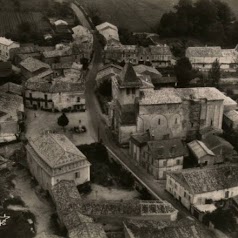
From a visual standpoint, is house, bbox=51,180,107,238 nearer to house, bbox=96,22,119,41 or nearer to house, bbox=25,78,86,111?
house, bbox=25,78,86,111

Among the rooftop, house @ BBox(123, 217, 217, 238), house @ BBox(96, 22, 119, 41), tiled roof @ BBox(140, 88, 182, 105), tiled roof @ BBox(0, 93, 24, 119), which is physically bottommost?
house @ BBox(123, 217, 217, 238)

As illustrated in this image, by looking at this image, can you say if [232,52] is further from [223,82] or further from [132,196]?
[132,196]

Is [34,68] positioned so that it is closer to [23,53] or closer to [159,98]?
[23,53]

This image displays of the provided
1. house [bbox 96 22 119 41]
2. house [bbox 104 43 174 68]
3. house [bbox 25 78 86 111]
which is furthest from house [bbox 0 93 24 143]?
house [bbox 96 22 119 41]

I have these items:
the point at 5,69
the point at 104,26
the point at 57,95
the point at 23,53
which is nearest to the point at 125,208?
the point at 57,95

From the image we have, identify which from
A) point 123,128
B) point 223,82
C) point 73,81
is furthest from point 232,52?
point 123,128

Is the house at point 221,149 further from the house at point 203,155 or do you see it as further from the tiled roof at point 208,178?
the tiled roof at point 208,178
